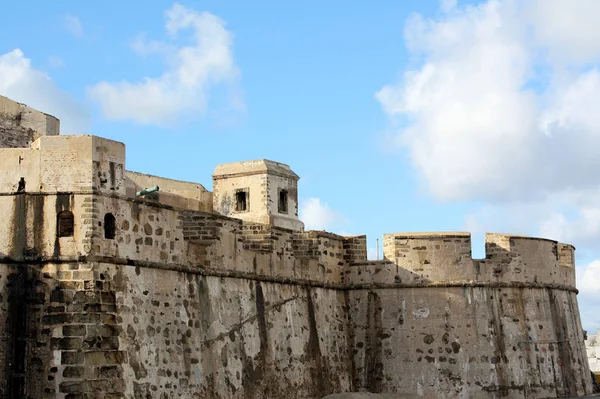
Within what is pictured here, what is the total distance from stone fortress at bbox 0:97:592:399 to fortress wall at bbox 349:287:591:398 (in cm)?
3

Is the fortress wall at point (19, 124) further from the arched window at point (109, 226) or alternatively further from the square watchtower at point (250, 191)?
the square watchtower at point (250, 191)

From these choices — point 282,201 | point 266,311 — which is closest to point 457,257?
point 266,311

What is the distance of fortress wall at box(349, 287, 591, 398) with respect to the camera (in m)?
19.6

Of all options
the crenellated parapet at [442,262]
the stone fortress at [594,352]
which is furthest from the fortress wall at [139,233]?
the stone fortress at [594,352]

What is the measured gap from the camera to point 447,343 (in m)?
19.6

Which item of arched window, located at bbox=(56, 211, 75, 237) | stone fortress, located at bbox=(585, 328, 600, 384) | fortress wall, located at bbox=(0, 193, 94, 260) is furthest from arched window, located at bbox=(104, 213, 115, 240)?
stone fortress, located at bbox=(585, 328, 600, 384)

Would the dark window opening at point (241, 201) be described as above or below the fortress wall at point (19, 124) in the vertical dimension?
above

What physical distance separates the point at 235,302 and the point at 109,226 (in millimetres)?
3139

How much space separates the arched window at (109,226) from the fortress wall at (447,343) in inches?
271

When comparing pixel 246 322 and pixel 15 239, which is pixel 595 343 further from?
pixel 15 239

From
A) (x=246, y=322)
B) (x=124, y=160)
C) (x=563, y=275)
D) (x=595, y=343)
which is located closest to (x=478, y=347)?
(x=563, y=275)

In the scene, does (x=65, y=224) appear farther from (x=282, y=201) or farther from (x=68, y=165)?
(x=282, y=201)

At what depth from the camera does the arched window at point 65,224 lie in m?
14.1

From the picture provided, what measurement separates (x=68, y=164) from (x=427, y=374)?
8.41 m
